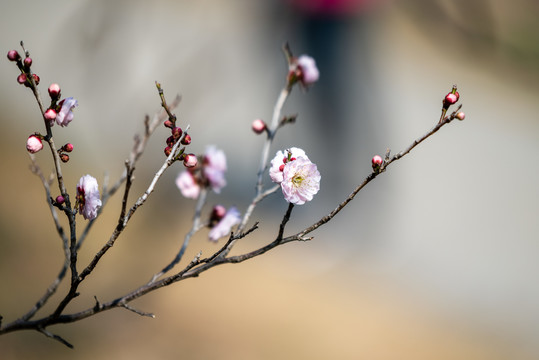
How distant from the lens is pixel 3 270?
245 centimetres

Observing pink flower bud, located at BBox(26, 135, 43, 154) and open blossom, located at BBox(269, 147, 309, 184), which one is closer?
pink flower bud, located at BBox(26, 135, 43, 154)

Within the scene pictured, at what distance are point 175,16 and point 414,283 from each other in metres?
2.97

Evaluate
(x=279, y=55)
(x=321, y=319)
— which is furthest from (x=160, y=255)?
(x=279, y=55)

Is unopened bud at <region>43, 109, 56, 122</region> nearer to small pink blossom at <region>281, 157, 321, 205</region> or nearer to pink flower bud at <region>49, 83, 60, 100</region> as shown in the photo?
pink flower bud at <region>49, 83, 60, 100</region>

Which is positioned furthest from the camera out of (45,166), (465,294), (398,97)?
(398,97)

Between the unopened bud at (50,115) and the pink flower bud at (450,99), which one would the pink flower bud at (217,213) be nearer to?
the unopened bud at (50,115)

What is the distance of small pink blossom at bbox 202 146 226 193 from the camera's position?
1068mm

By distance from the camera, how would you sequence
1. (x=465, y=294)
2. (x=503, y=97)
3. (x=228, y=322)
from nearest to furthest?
(x=228, y=322) < (x=465, y=294) < (x=503, y=97)

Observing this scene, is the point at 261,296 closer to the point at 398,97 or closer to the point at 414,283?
the point at 414,283

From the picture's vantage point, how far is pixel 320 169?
4230mm

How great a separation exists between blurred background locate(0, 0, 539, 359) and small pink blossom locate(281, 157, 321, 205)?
5.37 feet

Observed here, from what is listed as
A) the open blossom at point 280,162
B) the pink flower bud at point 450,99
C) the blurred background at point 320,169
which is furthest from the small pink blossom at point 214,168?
the blurred background at point 320,169

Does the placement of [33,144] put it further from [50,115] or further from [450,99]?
[450,99]

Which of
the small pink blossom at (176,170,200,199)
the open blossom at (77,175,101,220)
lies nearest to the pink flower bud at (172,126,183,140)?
the open blossom at (77,175,101,220)
